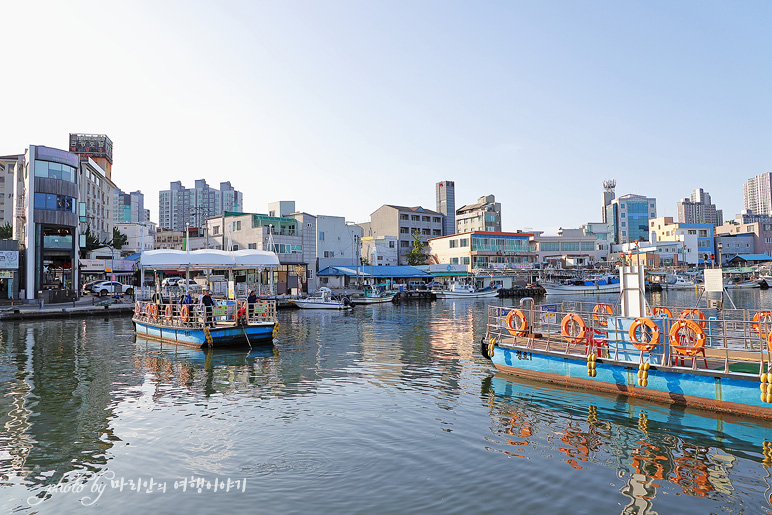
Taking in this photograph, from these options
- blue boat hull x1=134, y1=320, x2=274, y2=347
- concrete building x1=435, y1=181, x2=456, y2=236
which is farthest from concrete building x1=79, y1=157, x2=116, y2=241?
concrete building x1=435, y1=181, x2=456, y2=236

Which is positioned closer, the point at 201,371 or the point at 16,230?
the point at 201,371

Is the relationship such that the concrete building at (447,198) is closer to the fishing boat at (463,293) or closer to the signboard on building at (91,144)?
the fishing boat at (463,293)

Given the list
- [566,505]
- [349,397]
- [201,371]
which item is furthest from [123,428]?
[566,505]

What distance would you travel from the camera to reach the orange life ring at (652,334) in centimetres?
1490

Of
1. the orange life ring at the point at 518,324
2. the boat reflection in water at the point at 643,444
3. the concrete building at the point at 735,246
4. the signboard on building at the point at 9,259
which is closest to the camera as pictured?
the boat reflection in water at the point at 643,444

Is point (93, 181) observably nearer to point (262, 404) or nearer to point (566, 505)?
point (262, 404)

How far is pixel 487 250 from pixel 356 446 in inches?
3285

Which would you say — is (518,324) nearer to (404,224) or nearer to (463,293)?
(463,293)

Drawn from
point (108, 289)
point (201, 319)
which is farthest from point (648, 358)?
point (108, 289)

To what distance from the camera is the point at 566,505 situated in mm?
8844

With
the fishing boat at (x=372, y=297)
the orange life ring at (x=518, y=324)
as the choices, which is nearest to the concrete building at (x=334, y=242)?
the fishing boat at (x=372, y=297)

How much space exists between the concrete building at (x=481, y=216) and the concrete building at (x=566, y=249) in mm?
10415

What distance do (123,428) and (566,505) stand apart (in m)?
11.0

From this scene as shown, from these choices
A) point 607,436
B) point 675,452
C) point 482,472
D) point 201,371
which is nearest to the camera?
point 482,472
